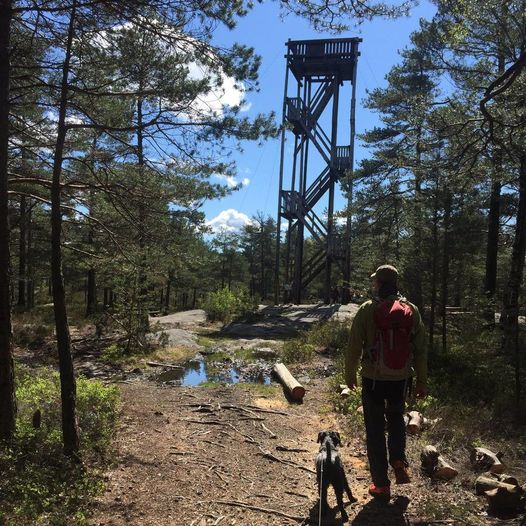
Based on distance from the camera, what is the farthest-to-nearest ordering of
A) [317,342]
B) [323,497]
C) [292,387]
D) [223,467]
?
[317,342] → [292,387] → [223,467] → [323,497]

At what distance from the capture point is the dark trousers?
4016 millimetres

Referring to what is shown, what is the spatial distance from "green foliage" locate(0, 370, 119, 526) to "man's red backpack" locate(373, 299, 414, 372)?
281cm

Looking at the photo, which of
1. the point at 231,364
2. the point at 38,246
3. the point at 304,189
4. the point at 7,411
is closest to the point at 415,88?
the point at 304,189

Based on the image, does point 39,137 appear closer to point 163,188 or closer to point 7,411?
point 163,188

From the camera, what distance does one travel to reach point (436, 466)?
4.57 meters

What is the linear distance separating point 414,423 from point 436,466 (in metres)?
1.35

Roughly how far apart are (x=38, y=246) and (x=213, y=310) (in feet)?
31.1

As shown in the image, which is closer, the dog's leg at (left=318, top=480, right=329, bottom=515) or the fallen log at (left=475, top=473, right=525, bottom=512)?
the fallen log at (left=475, top=473, right=525, bottom=512)

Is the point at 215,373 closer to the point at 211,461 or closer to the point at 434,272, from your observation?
the point at 434,272

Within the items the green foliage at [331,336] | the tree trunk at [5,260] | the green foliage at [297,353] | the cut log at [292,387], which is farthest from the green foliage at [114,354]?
the tree trunk at [5,260]

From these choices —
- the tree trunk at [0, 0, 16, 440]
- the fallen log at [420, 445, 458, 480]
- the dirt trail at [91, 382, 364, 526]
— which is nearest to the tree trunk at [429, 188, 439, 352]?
the dirt trail at [91, 382, 364, 526]

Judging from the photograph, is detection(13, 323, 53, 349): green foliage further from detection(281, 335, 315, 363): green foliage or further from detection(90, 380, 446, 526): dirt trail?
detection(90, 380, 446, 526): dirt trail

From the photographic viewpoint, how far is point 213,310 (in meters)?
24.7

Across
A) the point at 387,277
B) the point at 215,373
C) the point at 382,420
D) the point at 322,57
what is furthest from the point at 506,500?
the point at 322,57
